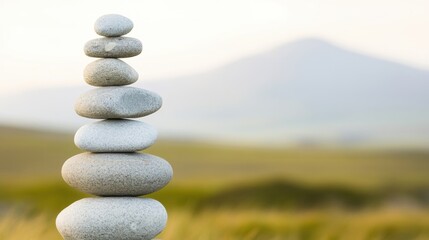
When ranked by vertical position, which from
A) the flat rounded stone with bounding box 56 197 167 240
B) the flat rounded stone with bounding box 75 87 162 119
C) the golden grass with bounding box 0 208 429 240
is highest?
the flat rounded stone with bounding box 75 87 162 119

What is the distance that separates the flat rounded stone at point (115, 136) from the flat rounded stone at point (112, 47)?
0.60 meters

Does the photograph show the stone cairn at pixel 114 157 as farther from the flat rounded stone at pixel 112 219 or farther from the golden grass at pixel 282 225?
the golden grass at pixel 282 225

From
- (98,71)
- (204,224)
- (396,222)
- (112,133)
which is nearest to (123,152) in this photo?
(112,133)

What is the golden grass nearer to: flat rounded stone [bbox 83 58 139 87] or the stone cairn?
the stone cairn

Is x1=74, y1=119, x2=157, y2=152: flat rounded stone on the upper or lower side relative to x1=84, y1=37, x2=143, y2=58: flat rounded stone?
lower

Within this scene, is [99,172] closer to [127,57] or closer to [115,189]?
[115,189]

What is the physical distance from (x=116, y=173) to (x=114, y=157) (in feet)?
0.55

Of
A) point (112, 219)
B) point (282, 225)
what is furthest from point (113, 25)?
point (282, 225)

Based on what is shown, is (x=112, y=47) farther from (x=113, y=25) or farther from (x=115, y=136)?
(x=115, y=136)

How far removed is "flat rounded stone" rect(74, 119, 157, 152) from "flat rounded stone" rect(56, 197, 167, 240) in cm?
47

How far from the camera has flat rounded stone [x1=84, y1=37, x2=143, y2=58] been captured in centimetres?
834

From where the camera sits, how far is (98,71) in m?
8.36

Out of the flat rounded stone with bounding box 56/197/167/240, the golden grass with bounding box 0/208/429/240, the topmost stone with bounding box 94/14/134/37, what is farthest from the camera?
the golden grass with bounding box 0/208/429/240

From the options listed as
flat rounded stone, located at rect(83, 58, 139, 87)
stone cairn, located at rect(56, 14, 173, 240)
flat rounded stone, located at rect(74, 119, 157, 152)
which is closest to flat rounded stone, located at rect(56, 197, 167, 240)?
stone cairn, located at rect(56, 14, 173, 240)
